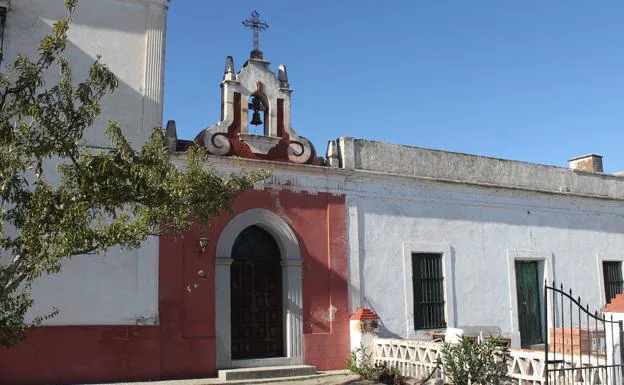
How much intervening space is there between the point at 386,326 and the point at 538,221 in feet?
16.6

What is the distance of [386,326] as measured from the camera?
43.4 ft

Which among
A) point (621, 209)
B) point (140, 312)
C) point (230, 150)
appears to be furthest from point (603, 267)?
point (140, 312)

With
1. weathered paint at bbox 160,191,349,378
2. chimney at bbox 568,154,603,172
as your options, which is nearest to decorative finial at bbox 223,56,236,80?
weathered paint at bbox 160,191,349,378

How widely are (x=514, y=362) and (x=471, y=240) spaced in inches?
201

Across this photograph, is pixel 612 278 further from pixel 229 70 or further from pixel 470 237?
pixel 229 70

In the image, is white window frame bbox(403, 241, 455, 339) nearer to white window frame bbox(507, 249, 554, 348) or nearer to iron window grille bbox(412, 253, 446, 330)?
iron window grille bbox(412, 253, 446, 330)

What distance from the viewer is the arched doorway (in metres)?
12.0

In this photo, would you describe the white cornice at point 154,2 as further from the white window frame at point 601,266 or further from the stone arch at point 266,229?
the white window frame at point 601,266

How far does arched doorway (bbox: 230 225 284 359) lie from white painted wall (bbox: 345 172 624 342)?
1591mm

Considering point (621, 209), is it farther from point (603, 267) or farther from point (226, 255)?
point (226, 255)

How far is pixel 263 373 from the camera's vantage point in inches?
438

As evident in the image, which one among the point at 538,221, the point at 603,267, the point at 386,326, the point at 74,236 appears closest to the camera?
the point at 74,236

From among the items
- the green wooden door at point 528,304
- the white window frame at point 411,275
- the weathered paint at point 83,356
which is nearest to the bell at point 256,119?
the white window frame at point 411,275

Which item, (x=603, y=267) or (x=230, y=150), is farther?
(x=603, y=267)
